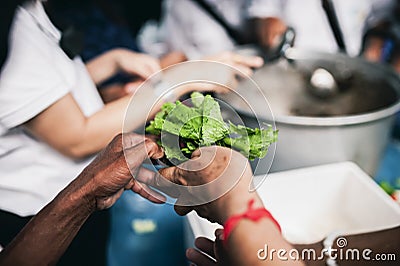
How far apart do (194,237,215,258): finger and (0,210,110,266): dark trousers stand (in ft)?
0.57

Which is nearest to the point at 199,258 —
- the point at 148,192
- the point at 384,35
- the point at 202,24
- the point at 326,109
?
the point at 148,192

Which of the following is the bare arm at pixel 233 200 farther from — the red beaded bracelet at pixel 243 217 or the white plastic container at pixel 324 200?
the white plastic container at pixel 324 200

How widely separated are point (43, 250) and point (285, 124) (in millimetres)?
416

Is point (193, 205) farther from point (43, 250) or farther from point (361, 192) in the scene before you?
point (361, 192)

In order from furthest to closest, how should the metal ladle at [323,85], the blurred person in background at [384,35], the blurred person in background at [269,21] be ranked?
1. the blurred person in background at [384,35]
2. the blurred person in background at [269,21]
3. the metal ladle at [323,85]

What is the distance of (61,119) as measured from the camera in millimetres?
678

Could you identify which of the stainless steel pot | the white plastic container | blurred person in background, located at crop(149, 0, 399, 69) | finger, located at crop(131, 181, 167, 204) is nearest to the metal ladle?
the stainless steel pot

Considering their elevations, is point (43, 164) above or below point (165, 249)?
above

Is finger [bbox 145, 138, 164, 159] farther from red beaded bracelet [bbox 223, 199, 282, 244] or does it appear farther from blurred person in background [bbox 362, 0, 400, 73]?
blurred person in background [bbox 362, 0, 400, 73]

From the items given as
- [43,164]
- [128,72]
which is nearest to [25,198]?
[43,164]

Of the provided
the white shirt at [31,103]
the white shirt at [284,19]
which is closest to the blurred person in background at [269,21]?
the white shirt at [284,19]

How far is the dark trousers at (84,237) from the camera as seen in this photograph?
0.65 meters

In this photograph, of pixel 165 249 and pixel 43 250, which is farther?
pixel 165 249

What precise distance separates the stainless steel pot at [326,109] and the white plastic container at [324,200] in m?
0.03
